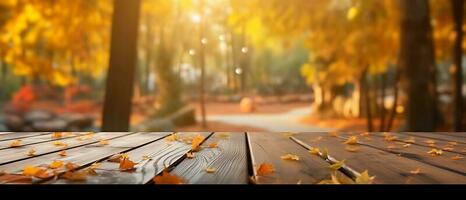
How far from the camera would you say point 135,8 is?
7.08 m

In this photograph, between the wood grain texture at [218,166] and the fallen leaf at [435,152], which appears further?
the fallen leaf at [435,152]

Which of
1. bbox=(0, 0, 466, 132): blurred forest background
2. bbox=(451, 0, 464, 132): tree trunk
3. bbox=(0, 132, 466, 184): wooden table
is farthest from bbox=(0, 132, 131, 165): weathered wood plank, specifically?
bbox=(451, 0, 464, 132): tree trunk

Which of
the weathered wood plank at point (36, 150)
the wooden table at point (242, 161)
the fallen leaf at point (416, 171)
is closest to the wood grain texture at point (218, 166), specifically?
the wooden table at point (242, 161)

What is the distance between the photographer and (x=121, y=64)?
23.2ft

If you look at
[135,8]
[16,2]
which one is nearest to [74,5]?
[16,2]

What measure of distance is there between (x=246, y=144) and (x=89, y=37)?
40.3ft

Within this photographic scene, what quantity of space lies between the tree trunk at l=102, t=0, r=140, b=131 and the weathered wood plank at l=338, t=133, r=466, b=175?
485cm

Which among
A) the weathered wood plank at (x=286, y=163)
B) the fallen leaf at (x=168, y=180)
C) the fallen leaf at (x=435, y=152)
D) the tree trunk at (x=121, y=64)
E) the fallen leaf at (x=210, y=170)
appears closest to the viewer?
the fallen leaf at (x=168, y=180)

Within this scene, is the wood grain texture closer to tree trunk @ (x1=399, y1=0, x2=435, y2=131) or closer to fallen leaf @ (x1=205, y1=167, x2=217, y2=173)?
fallen leaf @ (x1=205, y1=167, x2=217, y2=173)

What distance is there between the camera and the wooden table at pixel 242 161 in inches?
58.8

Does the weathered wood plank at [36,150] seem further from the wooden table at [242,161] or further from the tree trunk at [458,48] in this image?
the tree trunk at [458,48]

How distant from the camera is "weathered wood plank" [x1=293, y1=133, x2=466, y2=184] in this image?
149 centimetres

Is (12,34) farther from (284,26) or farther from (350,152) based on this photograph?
(350,152)
